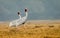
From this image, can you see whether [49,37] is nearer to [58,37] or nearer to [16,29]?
[58,37]

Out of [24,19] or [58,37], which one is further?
[24,19]

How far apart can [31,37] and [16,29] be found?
11.2m

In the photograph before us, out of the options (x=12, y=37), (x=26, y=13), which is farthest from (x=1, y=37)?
(x=26, y=13)

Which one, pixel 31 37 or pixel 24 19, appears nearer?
pixel 31 37

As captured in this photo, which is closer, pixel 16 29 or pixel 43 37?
pixel 43 37

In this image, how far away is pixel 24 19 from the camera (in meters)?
41.2

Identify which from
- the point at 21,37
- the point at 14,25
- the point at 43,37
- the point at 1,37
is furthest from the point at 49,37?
the point at 14,25

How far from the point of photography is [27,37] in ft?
101

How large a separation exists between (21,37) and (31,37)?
3.68ft

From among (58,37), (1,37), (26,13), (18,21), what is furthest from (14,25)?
(58,37)

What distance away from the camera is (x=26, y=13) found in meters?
43.0

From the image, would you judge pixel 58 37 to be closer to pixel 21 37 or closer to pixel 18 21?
pixel 21 37

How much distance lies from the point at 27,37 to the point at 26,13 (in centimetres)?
1255

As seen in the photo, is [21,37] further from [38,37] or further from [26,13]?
[26,13]
